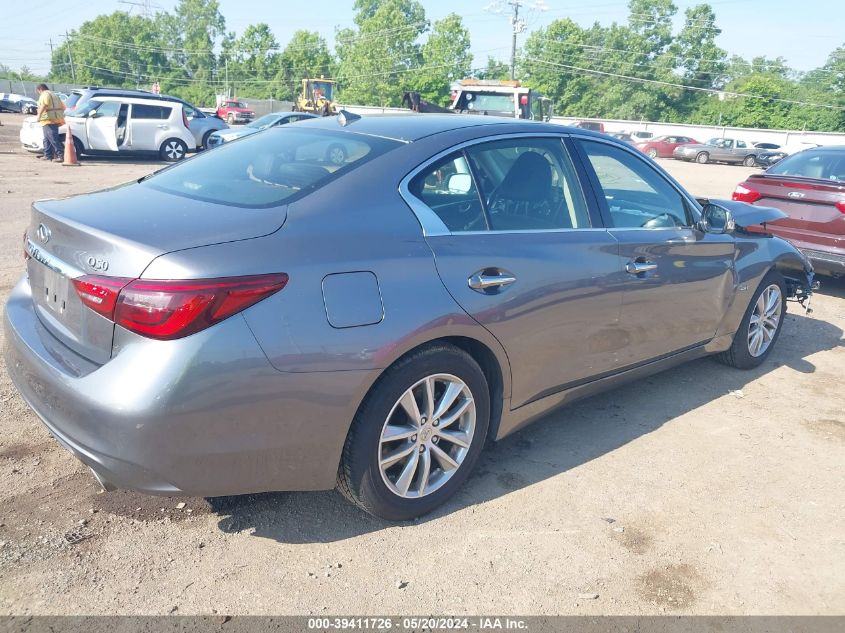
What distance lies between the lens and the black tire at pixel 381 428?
2619 mm

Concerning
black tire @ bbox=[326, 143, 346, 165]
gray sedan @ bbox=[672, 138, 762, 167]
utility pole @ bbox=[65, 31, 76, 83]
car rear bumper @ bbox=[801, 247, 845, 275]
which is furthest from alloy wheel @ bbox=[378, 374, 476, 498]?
utility pole @ bbox=[65, 31, 76, 83]

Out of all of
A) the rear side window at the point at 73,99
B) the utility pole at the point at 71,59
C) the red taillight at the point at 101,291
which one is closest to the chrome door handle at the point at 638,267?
the red taillight at the point at 101,291

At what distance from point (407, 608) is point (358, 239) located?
1359 mm

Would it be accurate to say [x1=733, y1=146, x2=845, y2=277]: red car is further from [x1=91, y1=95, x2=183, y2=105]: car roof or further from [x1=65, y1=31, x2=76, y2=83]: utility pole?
[x1=65, y1=31, x2=76, y2=83]: utility pole

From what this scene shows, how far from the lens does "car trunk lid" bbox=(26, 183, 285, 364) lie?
232 centimetres

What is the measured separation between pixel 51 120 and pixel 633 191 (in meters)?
15.9

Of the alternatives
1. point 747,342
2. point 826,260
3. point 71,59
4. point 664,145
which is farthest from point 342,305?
point 71,59

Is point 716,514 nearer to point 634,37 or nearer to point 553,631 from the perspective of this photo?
point 553,631

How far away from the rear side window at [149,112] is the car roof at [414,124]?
15.5 meters

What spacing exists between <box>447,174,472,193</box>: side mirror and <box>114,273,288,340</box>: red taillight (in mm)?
1192

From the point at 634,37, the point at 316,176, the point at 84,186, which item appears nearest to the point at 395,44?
the point at 634,37

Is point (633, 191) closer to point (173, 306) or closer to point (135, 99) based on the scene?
point (173, 306)

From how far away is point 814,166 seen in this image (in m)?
7.57

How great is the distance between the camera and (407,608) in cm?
245
